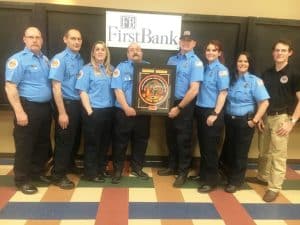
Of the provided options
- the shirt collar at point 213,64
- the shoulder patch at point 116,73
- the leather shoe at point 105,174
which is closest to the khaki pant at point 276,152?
the shirt collar at point 213,64

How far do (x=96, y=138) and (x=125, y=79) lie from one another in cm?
68

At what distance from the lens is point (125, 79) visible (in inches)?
134

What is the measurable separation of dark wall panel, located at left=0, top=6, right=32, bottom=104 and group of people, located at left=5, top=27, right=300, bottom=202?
593mm

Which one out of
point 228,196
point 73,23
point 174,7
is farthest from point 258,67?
point 73,23

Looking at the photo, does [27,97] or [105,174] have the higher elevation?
[27,97]

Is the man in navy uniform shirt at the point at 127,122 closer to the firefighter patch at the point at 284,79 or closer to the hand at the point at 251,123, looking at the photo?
the hand at the point at 251,123

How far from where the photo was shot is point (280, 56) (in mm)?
3184

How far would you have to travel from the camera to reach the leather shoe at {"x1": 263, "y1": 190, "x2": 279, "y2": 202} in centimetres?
329

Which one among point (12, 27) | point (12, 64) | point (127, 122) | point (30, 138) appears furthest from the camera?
point (12, 27)

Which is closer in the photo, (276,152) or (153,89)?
(276,152)

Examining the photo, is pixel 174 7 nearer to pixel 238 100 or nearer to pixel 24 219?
pixel 238 100

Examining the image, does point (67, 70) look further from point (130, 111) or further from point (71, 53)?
point (130, 111)

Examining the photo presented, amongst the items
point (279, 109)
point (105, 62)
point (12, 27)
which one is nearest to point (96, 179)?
point (105, 62)

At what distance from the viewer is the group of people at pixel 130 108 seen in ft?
10.4
